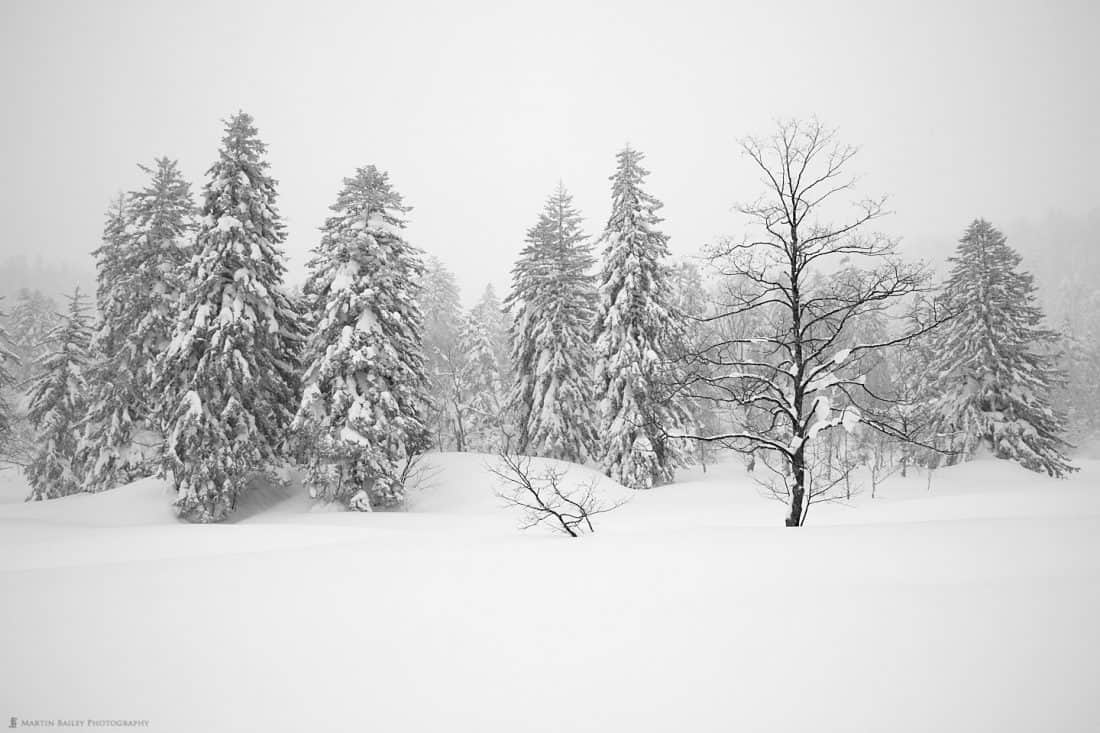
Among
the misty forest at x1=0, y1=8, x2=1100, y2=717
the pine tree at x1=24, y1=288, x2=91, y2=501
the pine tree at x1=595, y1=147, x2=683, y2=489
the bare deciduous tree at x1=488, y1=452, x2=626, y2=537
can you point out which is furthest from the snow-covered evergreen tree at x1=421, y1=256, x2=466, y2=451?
the pine tree at x1=24, y1=288, x2=91, y2=501

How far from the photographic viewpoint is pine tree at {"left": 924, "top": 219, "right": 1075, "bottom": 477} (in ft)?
71.8

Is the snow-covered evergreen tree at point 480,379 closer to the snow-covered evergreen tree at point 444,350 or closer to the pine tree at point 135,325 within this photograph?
the snow-covered evergreen tree at point 444,350

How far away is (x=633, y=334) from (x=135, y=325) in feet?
66.0

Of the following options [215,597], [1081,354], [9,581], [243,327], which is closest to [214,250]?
[243,327]

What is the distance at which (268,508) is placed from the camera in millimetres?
19188

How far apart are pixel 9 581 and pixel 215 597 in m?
2.42

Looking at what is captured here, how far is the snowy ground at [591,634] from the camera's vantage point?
2.71 meters

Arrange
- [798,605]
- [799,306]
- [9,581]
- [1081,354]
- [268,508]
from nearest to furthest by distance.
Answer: [798,605] < [9,581] < [799,306] < [268,508] < [1081,354]

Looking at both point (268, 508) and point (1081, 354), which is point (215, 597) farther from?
point (1081, 354)

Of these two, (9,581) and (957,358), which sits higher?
(957,358)

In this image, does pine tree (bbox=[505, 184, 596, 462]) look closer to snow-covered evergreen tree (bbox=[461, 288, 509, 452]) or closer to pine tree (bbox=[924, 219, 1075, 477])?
snow-covered evergreen tree (bbox=[461, 288, 509, 452])

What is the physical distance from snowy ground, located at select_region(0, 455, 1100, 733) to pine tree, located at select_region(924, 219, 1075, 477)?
2182cm

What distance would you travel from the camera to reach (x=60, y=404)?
23.8 m

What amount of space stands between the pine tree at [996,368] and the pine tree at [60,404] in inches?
1551
